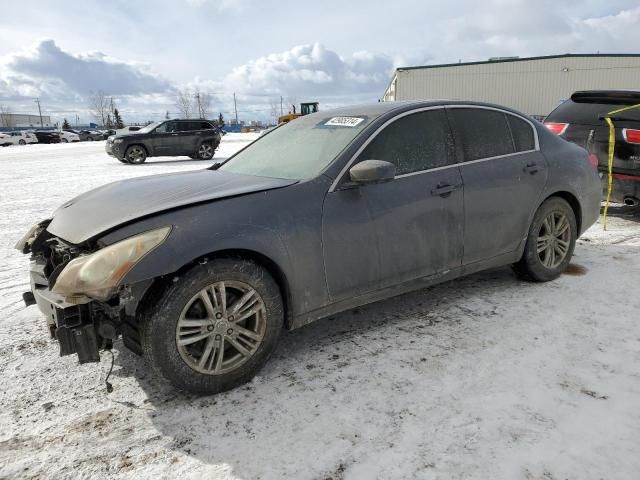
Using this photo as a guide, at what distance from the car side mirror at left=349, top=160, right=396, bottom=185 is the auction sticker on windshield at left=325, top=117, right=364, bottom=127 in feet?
1.66

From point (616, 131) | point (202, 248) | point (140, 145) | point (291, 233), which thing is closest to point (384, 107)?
point (291, 233)

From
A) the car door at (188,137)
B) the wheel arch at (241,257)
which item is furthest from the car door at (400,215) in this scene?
the car door at (188,137)

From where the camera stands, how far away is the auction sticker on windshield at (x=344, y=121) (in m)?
3.42

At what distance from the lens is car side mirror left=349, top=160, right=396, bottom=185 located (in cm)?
296

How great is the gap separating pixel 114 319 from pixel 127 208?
0.66 metres

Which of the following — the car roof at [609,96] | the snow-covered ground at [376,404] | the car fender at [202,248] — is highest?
the car roof at [609,96]

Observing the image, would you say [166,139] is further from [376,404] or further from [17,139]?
[17,139]

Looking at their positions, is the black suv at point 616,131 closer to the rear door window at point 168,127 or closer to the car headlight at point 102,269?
the car headlight at point 102,269

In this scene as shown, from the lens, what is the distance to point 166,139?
687 inches

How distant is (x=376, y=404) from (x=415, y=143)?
1.87 meters

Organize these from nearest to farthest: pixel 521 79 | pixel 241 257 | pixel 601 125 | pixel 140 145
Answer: pixel 241 257
pixel 601 125
pixel 140 145
pixel 521 79

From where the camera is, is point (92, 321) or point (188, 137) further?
point (188, 137)

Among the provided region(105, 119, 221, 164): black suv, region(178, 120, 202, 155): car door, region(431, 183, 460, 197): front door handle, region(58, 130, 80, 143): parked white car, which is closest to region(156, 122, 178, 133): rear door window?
region(105, 119, 221, 164): black suv

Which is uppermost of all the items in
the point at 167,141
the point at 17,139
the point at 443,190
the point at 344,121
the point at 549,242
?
the point at 17,139
